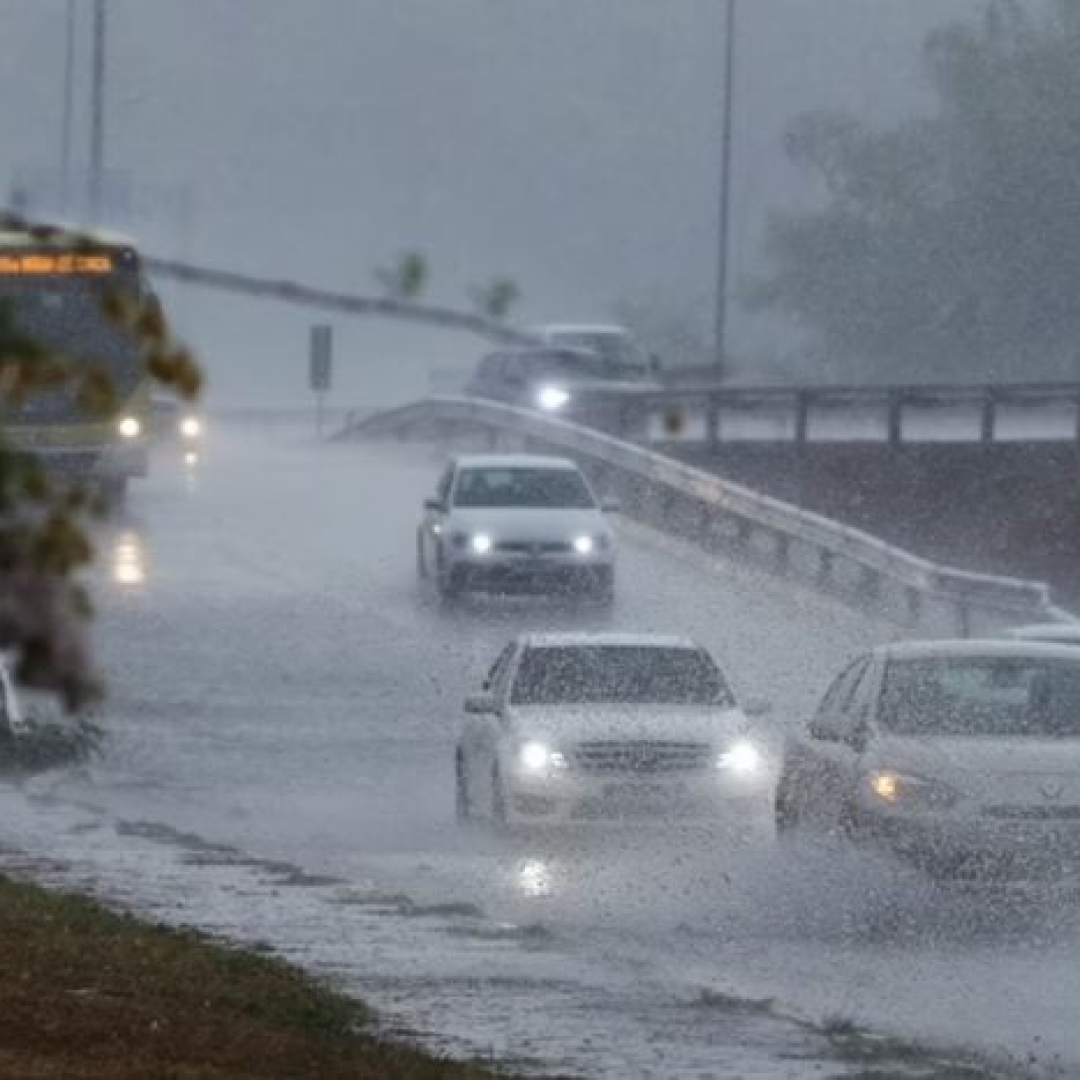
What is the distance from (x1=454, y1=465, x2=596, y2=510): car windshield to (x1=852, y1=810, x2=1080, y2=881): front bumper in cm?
2192

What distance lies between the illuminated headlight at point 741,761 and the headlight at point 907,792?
11.4 ft

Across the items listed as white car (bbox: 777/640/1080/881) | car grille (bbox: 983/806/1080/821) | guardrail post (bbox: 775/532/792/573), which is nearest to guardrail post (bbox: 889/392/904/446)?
guardrail post (bbox: 775/532/792/573)

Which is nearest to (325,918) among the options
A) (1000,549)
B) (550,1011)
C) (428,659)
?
(550,1011)

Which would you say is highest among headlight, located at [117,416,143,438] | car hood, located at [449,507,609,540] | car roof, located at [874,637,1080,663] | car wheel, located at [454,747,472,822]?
headlight, located at [117,416,143,438]

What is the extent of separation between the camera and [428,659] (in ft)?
119

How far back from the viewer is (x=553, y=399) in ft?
187

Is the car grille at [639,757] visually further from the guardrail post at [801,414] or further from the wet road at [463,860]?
the guardrail post at [801,414]

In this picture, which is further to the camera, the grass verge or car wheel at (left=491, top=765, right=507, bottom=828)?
car wheel at (left=491, top=765, right=507, bottom=828)

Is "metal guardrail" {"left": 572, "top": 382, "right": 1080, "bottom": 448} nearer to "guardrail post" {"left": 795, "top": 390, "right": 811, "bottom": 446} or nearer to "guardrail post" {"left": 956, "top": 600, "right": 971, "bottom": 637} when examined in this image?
"guardrail post" {"left": 795, "top": 390, "right": 811, "bottom": 446}

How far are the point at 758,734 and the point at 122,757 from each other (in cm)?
754

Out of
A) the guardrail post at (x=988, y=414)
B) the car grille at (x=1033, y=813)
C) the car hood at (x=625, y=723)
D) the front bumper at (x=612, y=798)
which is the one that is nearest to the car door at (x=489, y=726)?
the car hood at (x=625, y=723)

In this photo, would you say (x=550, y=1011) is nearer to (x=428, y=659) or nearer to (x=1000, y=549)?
(x=428, y=659)

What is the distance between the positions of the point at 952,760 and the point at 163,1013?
660 cm

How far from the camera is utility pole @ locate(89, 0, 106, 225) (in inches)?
331
